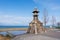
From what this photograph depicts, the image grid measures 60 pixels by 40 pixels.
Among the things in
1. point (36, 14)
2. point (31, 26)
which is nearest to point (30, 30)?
point (31, 26)

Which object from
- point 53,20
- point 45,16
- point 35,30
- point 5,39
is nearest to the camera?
point 5,39

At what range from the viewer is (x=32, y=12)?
146ft

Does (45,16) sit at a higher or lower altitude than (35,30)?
higher

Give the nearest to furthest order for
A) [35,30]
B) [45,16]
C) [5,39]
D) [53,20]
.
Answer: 1. [5,39]
2. [35,30]
3. [45,16]
4. [53,20]

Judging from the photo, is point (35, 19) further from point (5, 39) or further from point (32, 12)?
point (5, 39)

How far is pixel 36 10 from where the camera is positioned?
1725 inches

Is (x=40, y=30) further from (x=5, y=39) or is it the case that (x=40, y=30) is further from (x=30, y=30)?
(x=5, y=39)

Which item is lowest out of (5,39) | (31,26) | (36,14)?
(5,39)

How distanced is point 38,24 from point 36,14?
337 cm

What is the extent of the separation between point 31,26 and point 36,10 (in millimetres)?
5460

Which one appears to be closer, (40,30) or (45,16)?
(40,30)

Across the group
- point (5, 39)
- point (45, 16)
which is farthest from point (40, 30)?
point (45, 16)

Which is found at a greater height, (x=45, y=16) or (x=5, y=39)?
(x=45, y=16)

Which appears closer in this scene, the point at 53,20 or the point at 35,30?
the point at 35,30
